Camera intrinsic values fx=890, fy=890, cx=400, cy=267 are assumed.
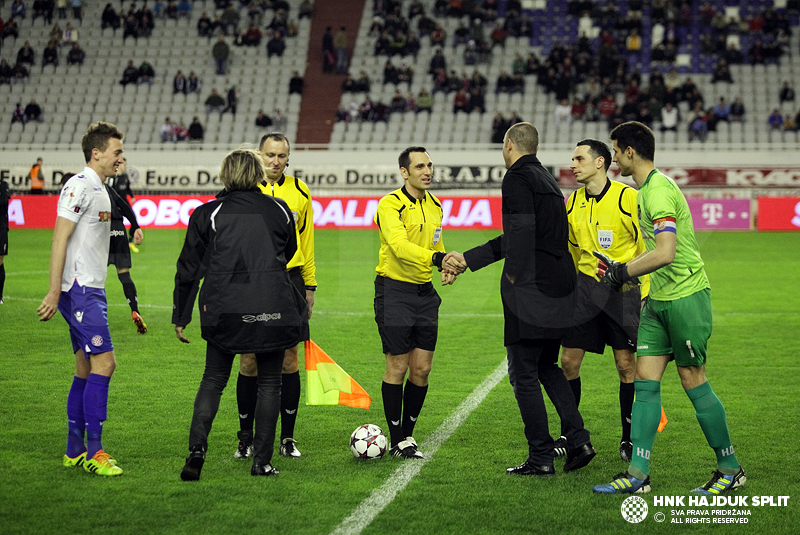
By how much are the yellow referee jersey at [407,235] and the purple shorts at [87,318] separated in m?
1.88

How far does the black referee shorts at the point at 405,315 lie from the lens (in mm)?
6062

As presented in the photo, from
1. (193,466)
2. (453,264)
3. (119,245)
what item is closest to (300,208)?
(453,264)

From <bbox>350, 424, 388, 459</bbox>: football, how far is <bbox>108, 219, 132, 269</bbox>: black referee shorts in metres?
4.23

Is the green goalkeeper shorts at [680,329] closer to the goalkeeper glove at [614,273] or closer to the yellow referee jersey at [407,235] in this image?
the goalkeeper glove at [614,273]

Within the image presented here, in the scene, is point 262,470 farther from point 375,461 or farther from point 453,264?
point 453,264

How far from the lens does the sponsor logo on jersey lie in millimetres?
5195

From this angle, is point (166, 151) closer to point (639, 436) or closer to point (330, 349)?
point (330, 349)

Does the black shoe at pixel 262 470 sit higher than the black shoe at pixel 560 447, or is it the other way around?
the black shoe at pixel 560 447

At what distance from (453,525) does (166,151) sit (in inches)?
1113

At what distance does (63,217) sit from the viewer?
17.6ft

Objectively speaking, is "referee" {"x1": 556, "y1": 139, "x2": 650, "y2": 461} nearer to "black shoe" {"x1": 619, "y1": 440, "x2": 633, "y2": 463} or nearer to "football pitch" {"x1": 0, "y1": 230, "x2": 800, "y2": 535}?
"black shoe" {"x1": 619, "y1": 440, "x2": 633, "y2": 463}

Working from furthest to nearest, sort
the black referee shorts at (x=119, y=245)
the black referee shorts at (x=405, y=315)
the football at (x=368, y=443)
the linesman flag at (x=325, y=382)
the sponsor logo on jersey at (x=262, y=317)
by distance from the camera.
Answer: the black referee shorts at (x=119, y=245)
the linesman flag at (x=325, y=382)
the black referee shorts at (x=405, y=315)
the football at (x=368, y=443)
the sponsor logo on jersey at (x=262, y=317)

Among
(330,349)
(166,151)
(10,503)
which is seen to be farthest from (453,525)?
(166,151)

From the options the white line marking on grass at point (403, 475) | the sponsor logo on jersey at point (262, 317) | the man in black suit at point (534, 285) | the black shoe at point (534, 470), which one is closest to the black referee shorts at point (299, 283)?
the sponsor logo on jersey at point (262, 317)
